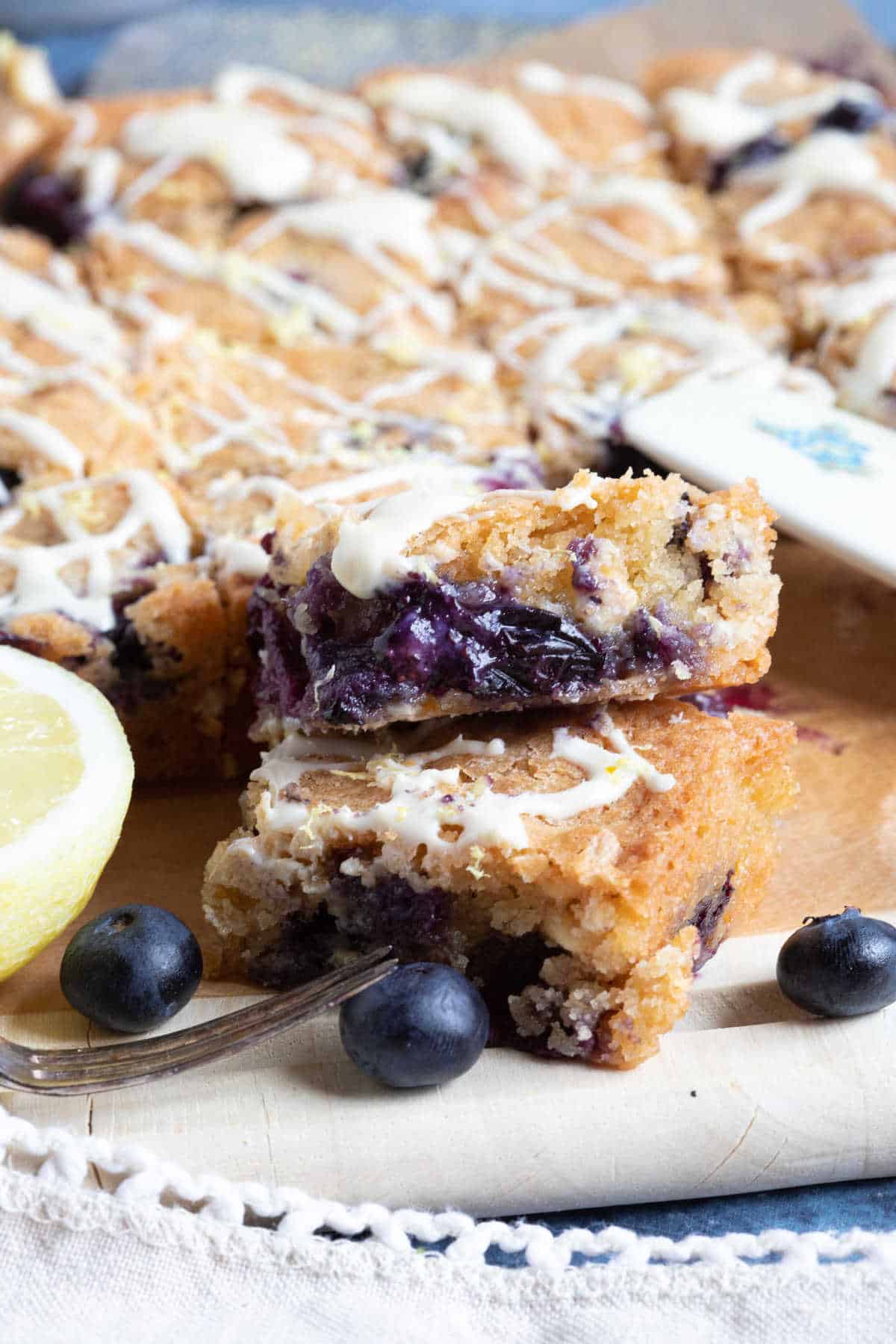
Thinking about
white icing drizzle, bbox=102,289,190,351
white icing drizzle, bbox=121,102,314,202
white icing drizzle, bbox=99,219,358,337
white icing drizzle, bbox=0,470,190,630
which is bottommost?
white icing drizzle, bbox=0,470,190,630

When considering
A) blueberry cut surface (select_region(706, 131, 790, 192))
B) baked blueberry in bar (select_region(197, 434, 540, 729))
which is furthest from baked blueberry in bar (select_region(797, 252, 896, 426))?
baked blueberry in bar (select_region(197, 434, 540, 729))

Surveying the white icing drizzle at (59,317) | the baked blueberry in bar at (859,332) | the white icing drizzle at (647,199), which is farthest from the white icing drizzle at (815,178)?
the white icing drizzle at (59,317)

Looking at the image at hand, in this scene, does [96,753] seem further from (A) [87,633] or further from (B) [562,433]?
(B) [562,433]

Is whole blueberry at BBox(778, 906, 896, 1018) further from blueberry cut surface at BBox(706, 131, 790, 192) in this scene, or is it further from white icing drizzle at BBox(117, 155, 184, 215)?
white icing drizzle at BBox(117, 155, 184, 215)

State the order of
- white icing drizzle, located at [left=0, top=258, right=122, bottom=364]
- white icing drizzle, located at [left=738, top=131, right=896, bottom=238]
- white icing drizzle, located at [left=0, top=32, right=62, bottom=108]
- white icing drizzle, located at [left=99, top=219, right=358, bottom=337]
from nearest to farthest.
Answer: white icing drizzle, located at [left=0, top=258, right=122, bottom=364], white icing drizzle, located at [left=99, top=219, right=358, bottom=337], white icing drizzle, located at [left=738, top=131, right=896, bottom=238], white icing drizzle, located at [left=0, top=32, right=62, bottom=108]

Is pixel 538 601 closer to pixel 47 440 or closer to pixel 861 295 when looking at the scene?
pixel 47 440

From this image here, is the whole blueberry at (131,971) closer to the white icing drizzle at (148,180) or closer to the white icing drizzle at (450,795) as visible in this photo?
the white icing drizzle at (450,795)

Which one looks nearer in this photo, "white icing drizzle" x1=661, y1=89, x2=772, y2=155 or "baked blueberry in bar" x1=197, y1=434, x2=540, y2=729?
"baked blueberry in bar" x1=197, y1=434, x2=540, y2=729
